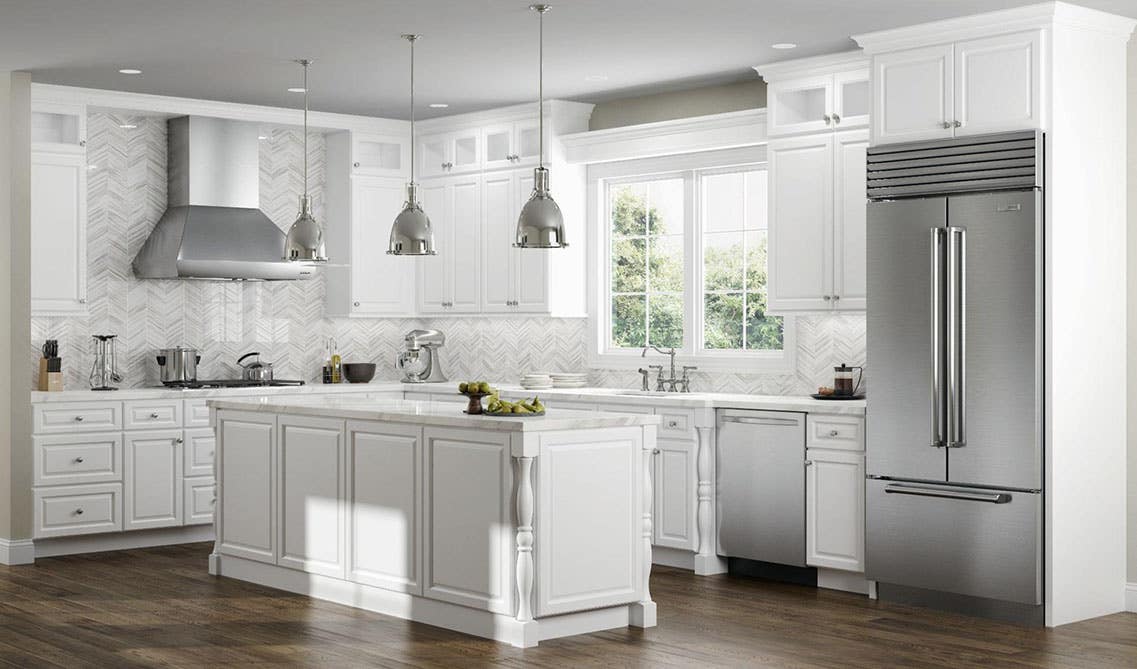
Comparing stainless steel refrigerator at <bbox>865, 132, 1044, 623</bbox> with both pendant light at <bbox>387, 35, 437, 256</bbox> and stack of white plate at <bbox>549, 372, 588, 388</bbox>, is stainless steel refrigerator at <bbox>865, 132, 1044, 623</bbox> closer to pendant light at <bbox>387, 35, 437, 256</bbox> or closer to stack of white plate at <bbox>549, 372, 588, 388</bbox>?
pendant light at <bbox>387, 35, 437, 256</bbox>

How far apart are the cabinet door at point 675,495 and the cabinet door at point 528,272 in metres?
1.65

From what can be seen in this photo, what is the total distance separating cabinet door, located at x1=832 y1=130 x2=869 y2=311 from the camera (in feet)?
22.0

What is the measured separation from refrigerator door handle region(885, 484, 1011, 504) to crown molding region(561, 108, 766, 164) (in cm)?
210

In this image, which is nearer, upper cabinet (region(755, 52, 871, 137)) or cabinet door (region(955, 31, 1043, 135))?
cabinet door (region(955, 31, 1043, 135))

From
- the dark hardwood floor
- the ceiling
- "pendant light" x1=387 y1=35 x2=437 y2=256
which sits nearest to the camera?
the dark hardwood floor

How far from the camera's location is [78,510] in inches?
305

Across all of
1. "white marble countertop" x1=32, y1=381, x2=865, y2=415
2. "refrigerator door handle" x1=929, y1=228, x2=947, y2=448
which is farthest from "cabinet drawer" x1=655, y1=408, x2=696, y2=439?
"refrigerator door handle" x1=929, y1=228, x2=947, y2=448

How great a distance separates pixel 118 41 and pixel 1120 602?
5316mm

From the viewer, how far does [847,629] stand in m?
5.75

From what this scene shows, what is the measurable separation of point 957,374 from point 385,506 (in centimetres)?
255

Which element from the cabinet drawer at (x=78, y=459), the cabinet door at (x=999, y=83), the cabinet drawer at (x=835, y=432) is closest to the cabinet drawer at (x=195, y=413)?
the cabinet drawer at (x=78, y=459)

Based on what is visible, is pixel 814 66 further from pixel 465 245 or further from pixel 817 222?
pixel 465 245

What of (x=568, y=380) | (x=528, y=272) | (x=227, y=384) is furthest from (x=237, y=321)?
(x=568, y=380)

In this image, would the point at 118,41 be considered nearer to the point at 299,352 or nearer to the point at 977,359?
the point at 299,352
